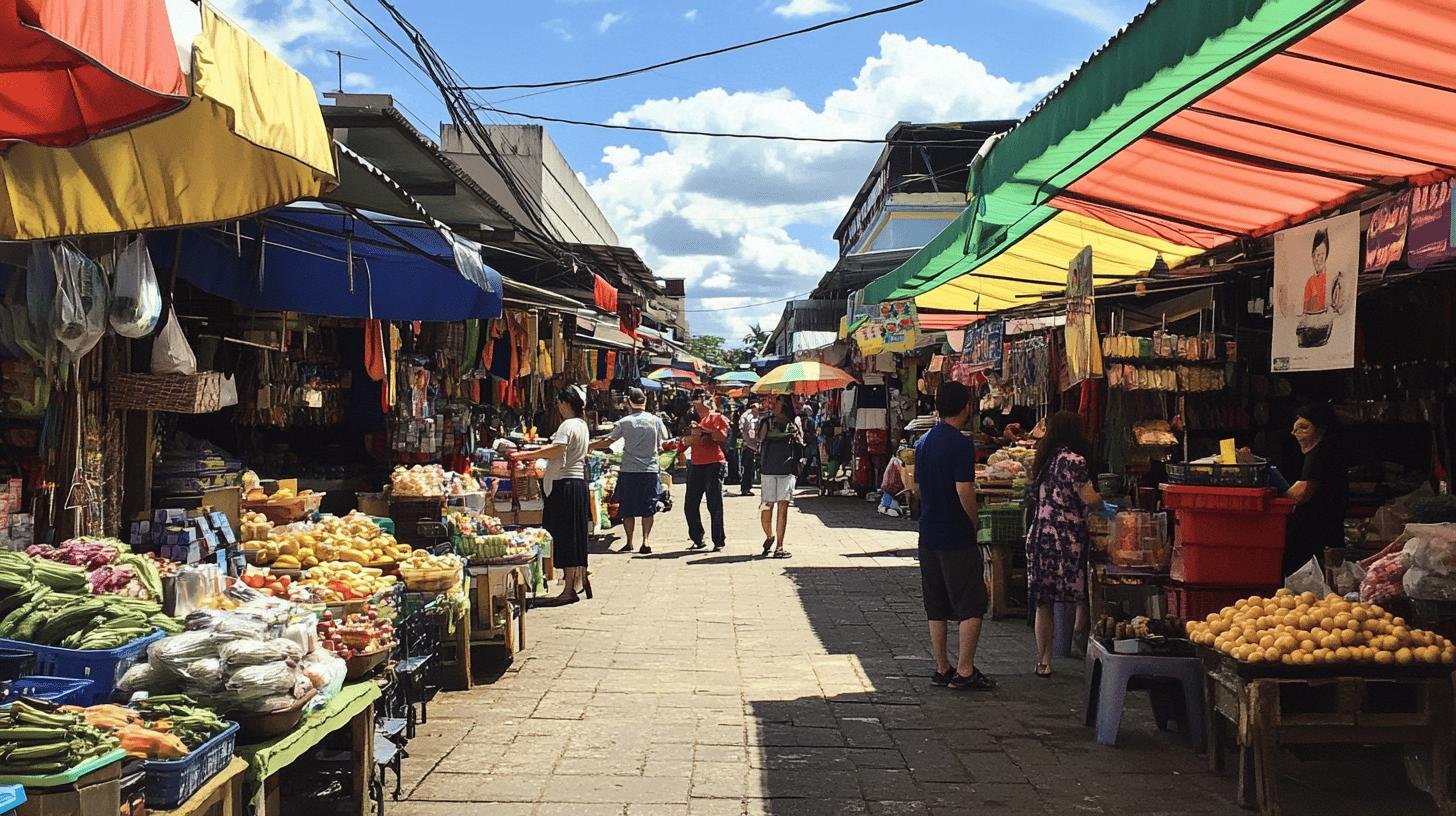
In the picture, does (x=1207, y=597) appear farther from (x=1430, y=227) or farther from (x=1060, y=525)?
(x=1430, y=227)

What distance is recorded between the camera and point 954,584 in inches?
292

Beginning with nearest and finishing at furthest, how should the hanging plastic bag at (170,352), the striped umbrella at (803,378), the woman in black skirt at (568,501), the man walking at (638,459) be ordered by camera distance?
the hanging plastic bag at (170,352)
the woman in black skirt at (568,501)
the man walking at (638,459)
the striped umbrella at (803,378)

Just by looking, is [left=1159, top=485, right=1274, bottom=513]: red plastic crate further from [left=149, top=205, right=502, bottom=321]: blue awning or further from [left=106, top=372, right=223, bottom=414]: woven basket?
[left=106, top=372, right=223, bottom=414]: woven basket

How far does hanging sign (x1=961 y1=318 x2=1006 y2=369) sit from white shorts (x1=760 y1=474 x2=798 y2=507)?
8.92ft

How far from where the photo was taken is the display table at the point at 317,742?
4.20m

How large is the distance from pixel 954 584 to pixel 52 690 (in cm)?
517

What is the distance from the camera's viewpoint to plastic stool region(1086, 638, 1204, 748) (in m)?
6.17

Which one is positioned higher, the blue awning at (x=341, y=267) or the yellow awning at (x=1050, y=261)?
the yellow awning at (x=1050, y=261)

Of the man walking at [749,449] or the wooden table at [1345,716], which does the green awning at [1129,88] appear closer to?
the wooden table at [1345,716]

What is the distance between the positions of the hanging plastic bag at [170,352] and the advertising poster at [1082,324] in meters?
5.95

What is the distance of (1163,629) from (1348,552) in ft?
→ 4.70

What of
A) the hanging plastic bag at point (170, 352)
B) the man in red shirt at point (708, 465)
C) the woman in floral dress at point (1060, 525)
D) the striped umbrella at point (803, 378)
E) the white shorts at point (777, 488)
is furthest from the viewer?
the striped umbrella at point (803, 378)

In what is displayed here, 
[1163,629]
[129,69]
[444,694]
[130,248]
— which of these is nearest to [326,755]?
[444,694]

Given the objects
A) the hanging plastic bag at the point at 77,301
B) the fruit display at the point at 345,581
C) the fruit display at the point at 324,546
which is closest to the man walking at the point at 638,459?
the fruit display at the point at 324,546
